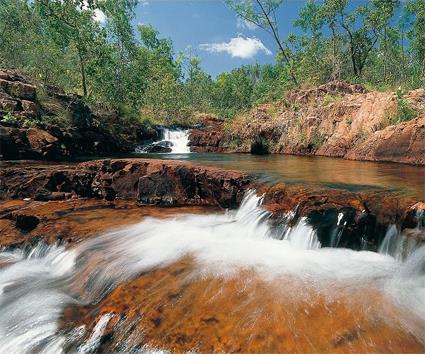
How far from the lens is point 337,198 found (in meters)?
5.48

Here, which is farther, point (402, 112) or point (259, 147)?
point (259, 147)

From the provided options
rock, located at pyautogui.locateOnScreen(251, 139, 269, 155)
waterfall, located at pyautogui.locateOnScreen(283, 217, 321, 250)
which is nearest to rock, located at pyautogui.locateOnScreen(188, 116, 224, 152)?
rock, located at pyautogui.locateOnScreen(251, 139, 269, 155)

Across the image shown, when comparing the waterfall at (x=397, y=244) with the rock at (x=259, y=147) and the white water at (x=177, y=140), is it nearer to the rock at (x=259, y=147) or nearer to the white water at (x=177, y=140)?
the rock at (x=259, y=147)

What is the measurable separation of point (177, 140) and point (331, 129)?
12528mm

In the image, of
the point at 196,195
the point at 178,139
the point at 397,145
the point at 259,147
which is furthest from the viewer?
the point at 178,139

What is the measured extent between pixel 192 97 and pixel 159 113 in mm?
19112

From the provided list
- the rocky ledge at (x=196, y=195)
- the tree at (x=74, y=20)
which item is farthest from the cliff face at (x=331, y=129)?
the tree at (x=74, y=20)

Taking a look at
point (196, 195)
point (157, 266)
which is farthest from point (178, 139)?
point (157, 266)

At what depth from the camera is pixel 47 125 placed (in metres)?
14.2

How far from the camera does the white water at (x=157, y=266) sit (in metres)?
3.51

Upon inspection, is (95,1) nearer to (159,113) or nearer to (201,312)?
(159,113)

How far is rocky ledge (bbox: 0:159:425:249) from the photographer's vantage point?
4953 millimetres

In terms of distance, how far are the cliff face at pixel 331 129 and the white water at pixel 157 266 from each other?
7.86 metres

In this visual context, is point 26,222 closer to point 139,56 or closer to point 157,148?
point 157,148
